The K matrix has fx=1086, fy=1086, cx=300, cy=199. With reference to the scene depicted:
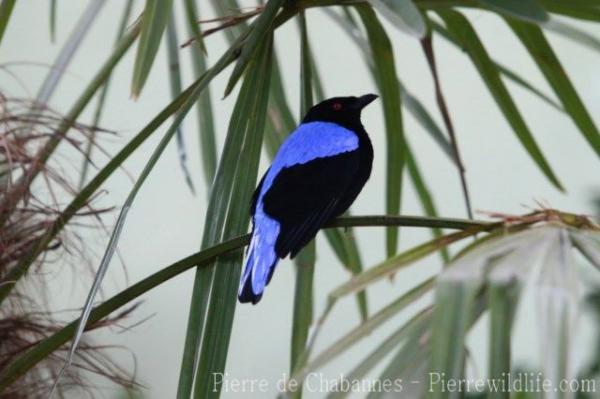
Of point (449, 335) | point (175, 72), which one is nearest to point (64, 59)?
point (175, 72)

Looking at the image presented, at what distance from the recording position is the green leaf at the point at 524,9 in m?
1.03

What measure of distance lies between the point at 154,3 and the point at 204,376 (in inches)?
19.8

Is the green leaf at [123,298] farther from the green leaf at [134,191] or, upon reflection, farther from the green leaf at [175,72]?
the green leaf at [175,72]

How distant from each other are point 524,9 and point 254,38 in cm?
40

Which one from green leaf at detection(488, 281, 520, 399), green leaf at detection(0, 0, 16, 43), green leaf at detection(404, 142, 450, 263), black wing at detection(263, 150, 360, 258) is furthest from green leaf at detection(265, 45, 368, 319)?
green leaf at detection(488, 281, 520, 399)

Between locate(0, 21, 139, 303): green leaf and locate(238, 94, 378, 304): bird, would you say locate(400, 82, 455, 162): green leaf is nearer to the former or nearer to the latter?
locate(238, 94, 378, 304): bird

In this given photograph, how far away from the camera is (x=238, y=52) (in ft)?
4.74

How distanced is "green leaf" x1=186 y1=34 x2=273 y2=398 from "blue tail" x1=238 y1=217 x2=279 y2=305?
2.4 inches

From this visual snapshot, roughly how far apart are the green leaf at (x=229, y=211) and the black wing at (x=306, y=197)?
0.05 metres

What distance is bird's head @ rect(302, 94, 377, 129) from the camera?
1517mm

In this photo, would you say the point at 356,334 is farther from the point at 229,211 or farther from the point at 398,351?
the point at 229,211

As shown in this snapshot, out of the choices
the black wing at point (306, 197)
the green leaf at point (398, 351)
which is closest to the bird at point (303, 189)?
the black wing at point (306, 197)

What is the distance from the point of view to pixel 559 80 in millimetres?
1499

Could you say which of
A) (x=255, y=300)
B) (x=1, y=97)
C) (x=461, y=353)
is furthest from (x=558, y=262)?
(x=1, y=97)
